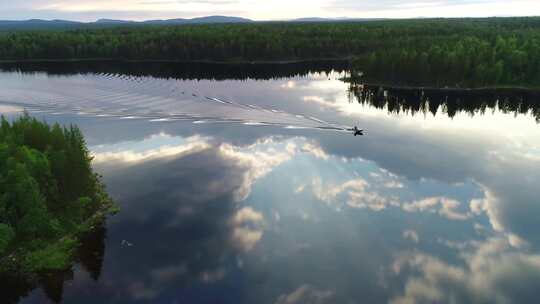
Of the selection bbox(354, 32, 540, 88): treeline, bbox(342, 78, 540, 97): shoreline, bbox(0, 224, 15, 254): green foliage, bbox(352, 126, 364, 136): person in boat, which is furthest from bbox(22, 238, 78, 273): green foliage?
bbox(354, 32, 540, 88): treeline

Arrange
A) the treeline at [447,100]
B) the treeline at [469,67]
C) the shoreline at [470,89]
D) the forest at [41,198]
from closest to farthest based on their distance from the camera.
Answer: the forest at [41,198] < the treeline at [447,100] < the shoreline at [470,89] < the treeline at [469,67]

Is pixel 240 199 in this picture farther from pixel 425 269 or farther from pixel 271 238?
pixel 425 269

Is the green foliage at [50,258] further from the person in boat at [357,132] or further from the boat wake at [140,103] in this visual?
the person in boat at [357,132]


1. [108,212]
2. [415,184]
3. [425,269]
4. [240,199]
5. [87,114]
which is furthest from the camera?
[87,114]

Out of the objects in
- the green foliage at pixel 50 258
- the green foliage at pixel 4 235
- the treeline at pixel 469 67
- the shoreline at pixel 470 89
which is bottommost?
the green foliage at pixel 50 258

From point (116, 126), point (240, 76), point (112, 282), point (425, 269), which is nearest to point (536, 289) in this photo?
point (425, 269)

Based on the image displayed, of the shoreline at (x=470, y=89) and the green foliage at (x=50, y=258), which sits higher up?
the shoreline at (x=470, y=89)

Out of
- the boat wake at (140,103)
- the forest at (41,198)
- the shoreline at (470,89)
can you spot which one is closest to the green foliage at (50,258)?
the forest at (41,198)
